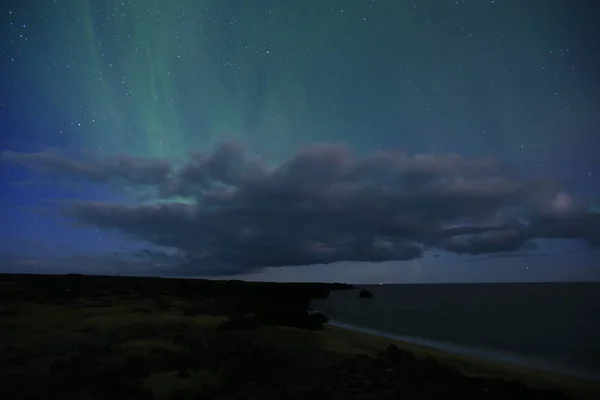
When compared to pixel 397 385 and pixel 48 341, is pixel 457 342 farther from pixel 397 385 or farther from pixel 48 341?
pixel 48 341

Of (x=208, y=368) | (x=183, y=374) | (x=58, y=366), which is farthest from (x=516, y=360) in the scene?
(x=58, y=366)

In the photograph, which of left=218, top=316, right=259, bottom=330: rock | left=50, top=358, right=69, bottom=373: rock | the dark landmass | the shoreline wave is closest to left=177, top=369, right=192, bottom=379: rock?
the dark landmass

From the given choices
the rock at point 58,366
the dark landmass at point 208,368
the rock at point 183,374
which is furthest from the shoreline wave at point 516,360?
the rock at point 58,366

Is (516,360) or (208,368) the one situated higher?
(208,368)

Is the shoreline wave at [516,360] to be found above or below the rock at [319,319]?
below

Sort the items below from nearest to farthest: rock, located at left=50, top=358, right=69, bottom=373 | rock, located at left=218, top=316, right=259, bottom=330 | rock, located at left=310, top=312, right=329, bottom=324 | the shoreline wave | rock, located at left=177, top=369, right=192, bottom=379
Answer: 1. rock, located at left=177, top=369, right=192, bottom=379
2. rock, located at left=50, top=358, right=69, bottom=373
3. the shoreline wave
4. rock, located at left=218, top=316, right=259, bottom=330
5. rock, located at left=310, top=312, right=329, bottom=324

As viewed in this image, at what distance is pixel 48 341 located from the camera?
22.0 meters

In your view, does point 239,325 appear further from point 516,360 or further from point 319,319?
point 516,360

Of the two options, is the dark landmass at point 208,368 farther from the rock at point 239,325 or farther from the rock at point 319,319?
the rock at point 319,319

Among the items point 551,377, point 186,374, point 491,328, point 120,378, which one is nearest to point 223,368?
point 186,374

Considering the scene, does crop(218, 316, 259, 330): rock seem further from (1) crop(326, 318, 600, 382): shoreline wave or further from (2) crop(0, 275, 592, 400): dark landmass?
(1) crop(326, 318, 600, 382): shoreline wave

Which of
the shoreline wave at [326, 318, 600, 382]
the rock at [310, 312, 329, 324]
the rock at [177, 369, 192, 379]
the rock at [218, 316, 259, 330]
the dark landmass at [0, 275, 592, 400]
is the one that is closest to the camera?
the dark landmass at [0, 275, 592, 400]

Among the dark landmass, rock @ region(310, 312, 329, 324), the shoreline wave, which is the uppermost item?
the dark landmass

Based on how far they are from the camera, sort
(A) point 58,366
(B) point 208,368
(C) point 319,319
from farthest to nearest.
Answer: (C) point 319,319
(B) point 208,368
(A) point 58,366
